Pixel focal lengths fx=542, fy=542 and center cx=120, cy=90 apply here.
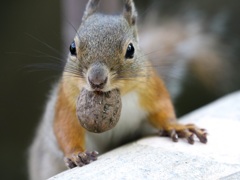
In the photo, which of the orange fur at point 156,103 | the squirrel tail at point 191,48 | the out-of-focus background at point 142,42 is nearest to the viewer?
the orange fur at point 156,103

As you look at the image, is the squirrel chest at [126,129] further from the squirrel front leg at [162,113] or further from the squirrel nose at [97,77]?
the squirrel nose at [97,77]

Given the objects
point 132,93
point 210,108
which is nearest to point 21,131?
point 210,108

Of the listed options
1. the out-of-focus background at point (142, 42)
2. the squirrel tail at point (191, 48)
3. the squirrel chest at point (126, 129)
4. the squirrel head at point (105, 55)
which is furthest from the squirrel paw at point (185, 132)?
the squirrel tail at point (191, 48)

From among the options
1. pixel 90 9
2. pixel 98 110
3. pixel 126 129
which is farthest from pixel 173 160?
pixel 90 9

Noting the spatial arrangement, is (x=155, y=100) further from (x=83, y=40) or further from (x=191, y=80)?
(x=191, y=80)

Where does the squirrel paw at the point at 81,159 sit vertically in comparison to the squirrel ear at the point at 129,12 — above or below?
below

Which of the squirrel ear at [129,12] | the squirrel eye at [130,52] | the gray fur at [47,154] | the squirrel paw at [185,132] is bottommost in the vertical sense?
the gray fur at [47,154]

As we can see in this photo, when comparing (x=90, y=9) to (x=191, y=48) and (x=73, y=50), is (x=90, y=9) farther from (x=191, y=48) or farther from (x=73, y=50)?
(x=191, y=48)
